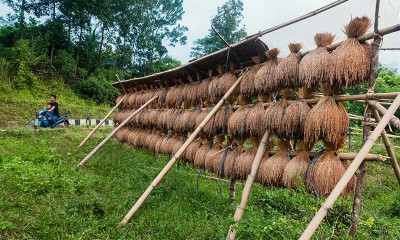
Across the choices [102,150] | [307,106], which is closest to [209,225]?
[307,106]

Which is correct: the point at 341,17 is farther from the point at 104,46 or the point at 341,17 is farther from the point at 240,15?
the point at 240,15

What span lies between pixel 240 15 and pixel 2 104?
864 inches

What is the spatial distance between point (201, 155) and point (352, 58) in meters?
2.97

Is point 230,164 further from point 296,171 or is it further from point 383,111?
point 383,111

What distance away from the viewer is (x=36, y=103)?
17078 mm

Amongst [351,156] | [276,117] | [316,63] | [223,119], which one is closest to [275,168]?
[276,117]

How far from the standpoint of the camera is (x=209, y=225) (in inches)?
152

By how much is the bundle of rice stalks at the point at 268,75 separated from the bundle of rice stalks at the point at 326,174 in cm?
114

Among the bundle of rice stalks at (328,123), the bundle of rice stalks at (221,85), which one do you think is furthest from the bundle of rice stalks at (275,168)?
the bundle of rice stalks at (221,85)

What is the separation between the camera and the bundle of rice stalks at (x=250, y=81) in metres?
4.67

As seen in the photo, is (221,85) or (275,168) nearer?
(275,168)

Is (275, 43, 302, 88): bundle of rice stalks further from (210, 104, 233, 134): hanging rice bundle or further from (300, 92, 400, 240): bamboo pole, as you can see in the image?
(300, 92, 400, 240): bamboo pole

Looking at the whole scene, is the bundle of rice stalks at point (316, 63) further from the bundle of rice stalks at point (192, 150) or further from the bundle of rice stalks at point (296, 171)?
the bundle of rice stalks at point (192, 150)

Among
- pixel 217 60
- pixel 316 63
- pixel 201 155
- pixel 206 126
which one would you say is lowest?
pixel 201 155
